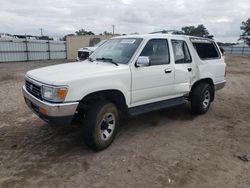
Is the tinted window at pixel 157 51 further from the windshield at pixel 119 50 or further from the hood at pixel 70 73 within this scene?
the hood at pixel 70 73

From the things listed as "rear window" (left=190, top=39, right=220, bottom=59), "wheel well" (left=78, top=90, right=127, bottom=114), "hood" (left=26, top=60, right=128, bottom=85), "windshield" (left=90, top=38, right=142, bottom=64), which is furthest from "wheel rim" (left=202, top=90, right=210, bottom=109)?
"hood" (left=26, top=60, right=128, bottom=85)

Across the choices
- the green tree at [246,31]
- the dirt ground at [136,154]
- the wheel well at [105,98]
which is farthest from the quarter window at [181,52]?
the green tree at [246,31]

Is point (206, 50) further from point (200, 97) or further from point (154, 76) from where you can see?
point (154, 76)

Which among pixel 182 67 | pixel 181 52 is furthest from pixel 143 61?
pixel 181 52

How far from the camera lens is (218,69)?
6492 millimetres

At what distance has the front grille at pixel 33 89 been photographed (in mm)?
3932

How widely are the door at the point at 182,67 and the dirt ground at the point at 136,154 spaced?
0.87 meters

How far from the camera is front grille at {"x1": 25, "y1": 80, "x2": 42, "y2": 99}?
3932 millimetres

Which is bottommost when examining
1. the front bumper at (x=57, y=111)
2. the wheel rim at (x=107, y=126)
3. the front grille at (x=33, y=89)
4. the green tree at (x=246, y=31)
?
the wheel rim at (x=107, y=126)

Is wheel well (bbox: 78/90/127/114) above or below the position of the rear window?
below

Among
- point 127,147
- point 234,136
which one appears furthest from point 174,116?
point 127,147

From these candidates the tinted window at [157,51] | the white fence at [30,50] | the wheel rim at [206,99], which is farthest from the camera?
the white fence at [30,50]

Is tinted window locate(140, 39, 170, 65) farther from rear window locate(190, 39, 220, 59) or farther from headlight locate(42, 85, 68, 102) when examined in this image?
headlight locate(42, 85, 68, 102)

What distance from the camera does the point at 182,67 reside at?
17.9 ft
